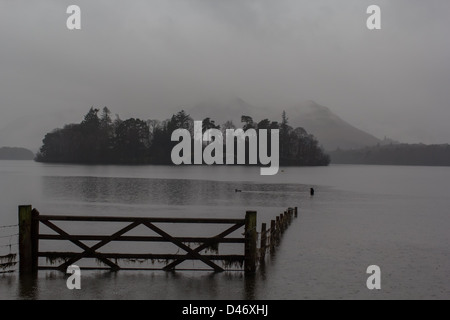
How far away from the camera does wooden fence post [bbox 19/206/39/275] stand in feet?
54.2

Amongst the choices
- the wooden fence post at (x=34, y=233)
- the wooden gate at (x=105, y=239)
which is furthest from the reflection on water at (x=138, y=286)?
the wooden fence post at (x=34, y=233)

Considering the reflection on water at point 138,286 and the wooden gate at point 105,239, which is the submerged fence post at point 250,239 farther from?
the reflection on water at point 138,286

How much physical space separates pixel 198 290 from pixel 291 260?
9.37m

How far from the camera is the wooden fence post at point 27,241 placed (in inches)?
651

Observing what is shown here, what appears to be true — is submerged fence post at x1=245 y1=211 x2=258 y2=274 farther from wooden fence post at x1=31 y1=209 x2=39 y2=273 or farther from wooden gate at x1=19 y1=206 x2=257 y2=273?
wooden fence post at x1=31 y1=209 x2=39 y2=273

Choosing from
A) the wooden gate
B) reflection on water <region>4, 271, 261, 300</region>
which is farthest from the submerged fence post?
reflection on water <region>4, 271, 261, 300</region>

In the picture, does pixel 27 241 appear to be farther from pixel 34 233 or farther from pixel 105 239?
pixel 105 239

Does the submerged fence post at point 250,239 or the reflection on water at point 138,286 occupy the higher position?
the submerged fence post at point 250,239

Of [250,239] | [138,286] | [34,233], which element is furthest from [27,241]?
[250,239]

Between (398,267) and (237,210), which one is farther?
(237,210)

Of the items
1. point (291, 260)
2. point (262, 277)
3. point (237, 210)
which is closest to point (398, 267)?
point (291, 260)

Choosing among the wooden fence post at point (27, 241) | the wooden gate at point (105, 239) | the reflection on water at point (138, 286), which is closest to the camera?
the reflection on water at point (138, 286)

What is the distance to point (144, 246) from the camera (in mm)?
28484
